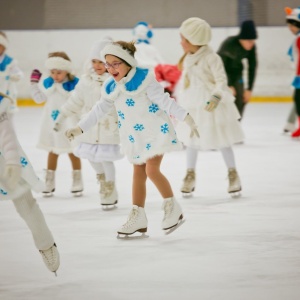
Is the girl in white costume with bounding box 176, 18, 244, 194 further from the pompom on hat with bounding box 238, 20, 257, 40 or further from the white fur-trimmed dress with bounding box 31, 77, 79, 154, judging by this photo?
the pompom on hat with bounding box 238, 20, 257, 40

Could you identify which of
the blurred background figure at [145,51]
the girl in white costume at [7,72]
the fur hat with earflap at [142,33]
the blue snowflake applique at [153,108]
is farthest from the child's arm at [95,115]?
the fur hat with earflap at [142,33]

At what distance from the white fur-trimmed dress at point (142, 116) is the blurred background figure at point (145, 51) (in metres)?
4.47

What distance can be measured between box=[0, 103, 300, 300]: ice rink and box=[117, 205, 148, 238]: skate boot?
73 mm

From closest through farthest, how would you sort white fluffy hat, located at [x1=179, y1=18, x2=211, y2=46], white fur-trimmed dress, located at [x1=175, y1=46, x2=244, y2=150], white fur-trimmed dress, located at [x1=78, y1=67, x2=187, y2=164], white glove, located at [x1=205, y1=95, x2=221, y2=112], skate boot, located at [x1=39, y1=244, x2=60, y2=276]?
skate boot, located at [x1=39, y1=244, x2=60, y2=276] < white fur-trimmed dress, located at [x1=78, y1=67, x2=187, y2=164] < white glove, located at [x1=205, y1=95, x2=221, y2=112] < white fluffy hat, located at [x1=179, y1=18, x2=211, y2=46] < white fur-trimmed dress, located at [x1=175, y1=46, x2=244, y2=150]

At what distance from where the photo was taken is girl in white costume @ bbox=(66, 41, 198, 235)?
5129mm

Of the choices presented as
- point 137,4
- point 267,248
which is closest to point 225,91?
point 267,248

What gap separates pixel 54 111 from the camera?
6672 millimetres

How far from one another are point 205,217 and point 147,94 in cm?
104

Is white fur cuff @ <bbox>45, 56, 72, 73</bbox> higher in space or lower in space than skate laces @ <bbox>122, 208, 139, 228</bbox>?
higher

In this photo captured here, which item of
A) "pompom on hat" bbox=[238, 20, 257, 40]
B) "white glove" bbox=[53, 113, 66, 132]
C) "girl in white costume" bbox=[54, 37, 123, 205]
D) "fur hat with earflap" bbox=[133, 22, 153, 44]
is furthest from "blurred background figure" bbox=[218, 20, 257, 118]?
"white glove" bbox=[53, 113, 66, 132]

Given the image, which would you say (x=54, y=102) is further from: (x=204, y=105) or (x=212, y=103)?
(x=212, y=103)

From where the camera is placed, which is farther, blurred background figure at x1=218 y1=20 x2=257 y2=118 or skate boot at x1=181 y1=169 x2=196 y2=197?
blurred background figure at x1=218 y1=20 x2=257 y2=118

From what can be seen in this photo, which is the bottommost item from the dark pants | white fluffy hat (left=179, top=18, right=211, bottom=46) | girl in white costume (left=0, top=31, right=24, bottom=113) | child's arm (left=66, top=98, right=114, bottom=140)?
the dark pants

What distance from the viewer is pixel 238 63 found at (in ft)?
30.5
